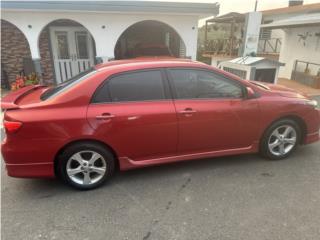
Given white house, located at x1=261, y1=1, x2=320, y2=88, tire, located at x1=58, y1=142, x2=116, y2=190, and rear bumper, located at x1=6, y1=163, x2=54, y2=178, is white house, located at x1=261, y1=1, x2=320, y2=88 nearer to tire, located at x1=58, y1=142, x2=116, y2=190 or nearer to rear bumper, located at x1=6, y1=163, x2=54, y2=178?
tire, located at x1=58, y1=142, x2=116, y2=190

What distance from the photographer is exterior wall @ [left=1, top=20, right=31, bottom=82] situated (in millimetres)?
8816

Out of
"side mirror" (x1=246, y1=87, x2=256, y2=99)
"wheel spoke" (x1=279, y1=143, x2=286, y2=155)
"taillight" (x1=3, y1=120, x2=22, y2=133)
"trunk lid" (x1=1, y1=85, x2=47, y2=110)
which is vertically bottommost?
"wheel spoke" (x1=279, y1=143, x2=286, y2=155)

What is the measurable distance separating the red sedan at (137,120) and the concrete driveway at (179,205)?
25cm

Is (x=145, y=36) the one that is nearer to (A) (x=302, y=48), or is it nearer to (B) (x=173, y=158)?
(A) (x=302, y=48)

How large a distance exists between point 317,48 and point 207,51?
8542 mm

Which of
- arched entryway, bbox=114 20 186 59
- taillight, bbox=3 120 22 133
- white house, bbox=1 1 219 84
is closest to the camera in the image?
taillight, bbox=3 120 22 133

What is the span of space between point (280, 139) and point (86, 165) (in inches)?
109

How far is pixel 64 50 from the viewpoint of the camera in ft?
31.1

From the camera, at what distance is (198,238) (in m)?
2.37

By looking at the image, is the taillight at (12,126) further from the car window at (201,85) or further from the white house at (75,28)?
the white house at (75,28)

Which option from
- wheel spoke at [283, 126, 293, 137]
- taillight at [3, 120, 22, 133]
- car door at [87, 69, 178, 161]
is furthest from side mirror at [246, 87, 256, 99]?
taillight at [3, 120, 22, 133]

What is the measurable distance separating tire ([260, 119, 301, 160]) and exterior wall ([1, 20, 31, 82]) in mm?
8662

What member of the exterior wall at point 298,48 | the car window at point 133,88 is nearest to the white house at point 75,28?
the car window at point 133,88

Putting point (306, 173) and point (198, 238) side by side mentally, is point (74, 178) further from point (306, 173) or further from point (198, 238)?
point (306, 173)
